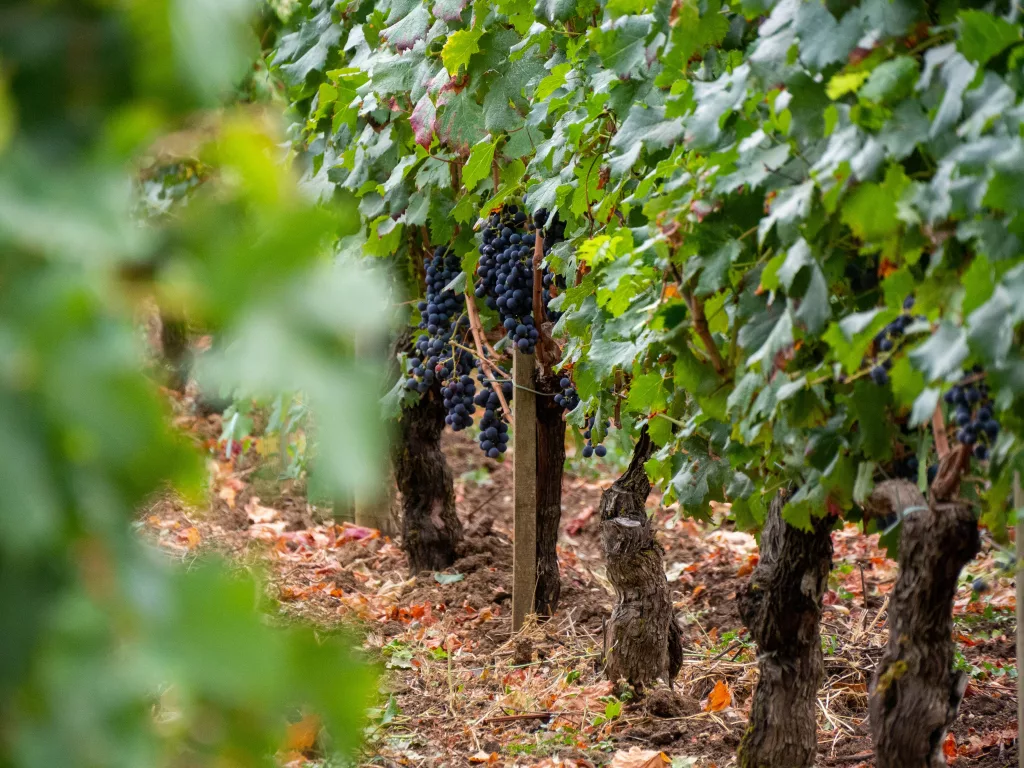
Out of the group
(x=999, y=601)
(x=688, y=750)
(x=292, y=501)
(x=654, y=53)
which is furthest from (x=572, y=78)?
(x=292, y=501)

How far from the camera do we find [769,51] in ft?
7.18

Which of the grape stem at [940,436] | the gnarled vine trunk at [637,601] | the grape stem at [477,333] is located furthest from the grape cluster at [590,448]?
the grape stem at [940,436]

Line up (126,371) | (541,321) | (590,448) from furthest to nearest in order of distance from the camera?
(541,321) → (590,448) → (126,371)

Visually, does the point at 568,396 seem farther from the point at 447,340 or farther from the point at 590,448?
the point at 447,340

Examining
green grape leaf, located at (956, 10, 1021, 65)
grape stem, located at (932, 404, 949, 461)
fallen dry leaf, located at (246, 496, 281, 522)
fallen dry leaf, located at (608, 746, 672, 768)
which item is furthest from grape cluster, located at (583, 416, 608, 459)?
fallen dry leaf, located at (246, 496, 281, 522)

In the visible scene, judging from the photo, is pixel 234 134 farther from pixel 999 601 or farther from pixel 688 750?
pixel 999 601

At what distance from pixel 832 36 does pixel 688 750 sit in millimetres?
2223

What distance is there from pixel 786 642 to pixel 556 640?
168 centimetres

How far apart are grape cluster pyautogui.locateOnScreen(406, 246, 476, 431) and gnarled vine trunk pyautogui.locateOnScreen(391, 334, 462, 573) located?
0.75 m

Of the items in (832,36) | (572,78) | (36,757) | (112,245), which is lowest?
(36,757)

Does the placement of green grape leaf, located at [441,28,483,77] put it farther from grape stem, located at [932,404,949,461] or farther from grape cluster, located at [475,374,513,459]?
grape stem, located at [932,404,949,461]

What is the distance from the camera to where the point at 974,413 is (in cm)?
215

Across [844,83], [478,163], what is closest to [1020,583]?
[844,83]

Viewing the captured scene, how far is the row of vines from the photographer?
1930mm
